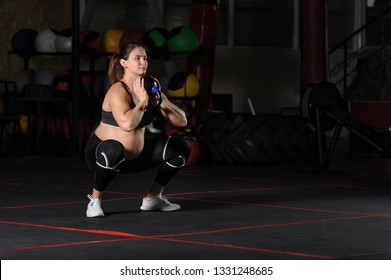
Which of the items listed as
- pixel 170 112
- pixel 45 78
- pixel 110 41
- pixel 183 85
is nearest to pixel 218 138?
pixel 183 85

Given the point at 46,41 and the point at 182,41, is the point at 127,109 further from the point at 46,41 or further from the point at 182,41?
the point at 46,41

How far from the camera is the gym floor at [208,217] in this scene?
4695 mm

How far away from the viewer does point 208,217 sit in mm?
6004

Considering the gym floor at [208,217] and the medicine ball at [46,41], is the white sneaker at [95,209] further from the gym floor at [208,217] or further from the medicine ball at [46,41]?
the medicine ball at [46,41]

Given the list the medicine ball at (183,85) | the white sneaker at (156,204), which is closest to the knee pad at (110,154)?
the white sneaker at (156,204)

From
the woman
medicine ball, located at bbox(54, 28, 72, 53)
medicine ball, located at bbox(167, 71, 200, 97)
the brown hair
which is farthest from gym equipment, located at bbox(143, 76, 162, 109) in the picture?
medicine ball, located at bbox(54, 28, 72, 53)

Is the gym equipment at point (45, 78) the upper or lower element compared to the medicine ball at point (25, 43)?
lower

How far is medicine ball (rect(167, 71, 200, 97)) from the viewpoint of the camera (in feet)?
37.0

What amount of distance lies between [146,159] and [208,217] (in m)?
0.52

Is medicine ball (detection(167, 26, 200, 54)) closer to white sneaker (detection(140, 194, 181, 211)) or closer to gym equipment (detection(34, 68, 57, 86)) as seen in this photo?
gym equipment (detection(34, 68, 57, 86))

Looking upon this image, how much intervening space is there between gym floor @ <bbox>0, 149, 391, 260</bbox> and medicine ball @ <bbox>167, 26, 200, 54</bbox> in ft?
7.31

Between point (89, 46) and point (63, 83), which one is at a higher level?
point (89, 46)

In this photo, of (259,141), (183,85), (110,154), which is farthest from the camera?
(183,85)
